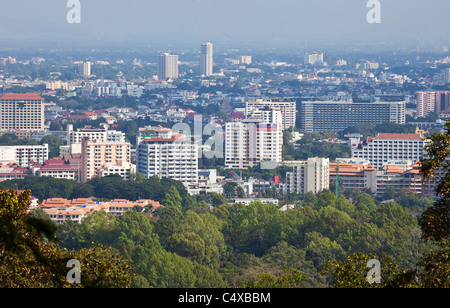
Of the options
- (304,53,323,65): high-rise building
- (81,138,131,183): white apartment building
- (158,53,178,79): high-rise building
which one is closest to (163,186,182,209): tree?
(81,138,131,183): white apartment building

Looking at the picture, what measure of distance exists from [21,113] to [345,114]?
1427cm

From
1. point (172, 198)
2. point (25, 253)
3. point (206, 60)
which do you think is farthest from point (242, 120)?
point (206, 60)

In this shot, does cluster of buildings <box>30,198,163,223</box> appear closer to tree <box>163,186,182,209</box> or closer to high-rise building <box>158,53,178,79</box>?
tree <box>163,186,182,209</box>

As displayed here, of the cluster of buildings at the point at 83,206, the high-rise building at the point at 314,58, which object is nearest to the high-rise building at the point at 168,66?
the high-rise building at the point at 314,58

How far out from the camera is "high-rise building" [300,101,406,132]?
45875 mm

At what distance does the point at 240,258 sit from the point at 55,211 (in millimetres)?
5977

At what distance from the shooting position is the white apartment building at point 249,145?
98.8 ft

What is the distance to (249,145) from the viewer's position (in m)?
30.2

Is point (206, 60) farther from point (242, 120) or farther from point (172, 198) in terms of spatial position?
point (172, 198)

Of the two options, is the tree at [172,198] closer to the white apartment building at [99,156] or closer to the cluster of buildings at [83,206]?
the cluster of buildings at [83,206]

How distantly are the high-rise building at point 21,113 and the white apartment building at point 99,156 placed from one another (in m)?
13.6

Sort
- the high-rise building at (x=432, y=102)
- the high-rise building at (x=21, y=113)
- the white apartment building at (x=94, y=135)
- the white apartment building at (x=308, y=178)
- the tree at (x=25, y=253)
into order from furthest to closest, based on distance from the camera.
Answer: the high-rise building at (x=432, y=102)
the high-rise building at (x=21, y=113)
the white apartment building at (x=94, y=135)
the white apartment building at (x=308, y=178)
the tree at (x=25, y=253)
